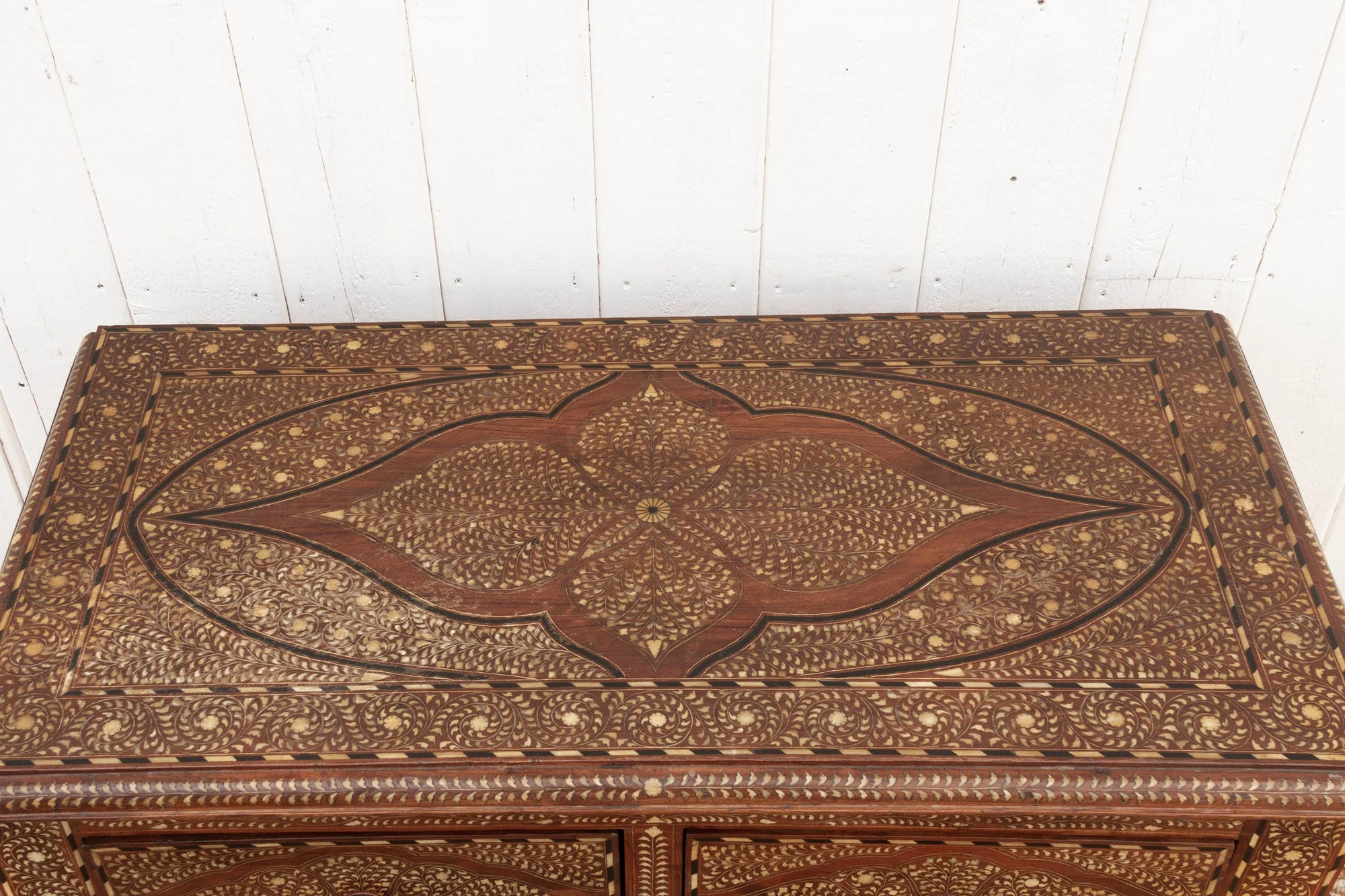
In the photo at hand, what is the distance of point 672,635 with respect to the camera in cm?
106

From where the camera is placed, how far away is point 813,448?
48.1 inches

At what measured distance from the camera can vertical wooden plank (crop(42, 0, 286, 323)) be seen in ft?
4.14

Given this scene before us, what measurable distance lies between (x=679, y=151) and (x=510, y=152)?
20 centimetres

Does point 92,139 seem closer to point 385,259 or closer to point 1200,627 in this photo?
point 385,259

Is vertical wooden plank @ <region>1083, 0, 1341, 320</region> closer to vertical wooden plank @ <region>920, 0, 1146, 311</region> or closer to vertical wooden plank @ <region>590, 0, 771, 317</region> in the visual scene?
vertical wooden plank @ <region>920, 0, 1146, 311</region>

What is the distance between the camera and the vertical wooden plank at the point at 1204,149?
1.27 metres

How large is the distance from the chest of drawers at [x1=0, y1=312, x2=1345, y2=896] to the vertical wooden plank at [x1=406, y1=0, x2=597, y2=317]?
187 millimetres

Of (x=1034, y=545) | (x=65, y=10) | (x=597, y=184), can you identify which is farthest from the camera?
(x=597, y=184)

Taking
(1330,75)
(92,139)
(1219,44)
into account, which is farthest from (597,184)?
(1330,75)

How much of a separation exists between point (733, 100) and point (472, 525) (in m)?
0.57

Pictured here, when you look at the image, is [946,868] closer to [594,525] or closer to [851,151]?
[594,525]

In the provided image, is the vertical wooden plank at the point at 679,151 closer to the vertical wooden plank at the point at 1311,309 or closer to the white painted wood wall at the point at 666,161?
the white painted wood wall at the point at 666,161

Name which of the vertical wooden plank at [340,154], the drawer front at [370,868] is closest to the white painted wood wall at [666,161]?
the vertical wooden plank at [340,154]

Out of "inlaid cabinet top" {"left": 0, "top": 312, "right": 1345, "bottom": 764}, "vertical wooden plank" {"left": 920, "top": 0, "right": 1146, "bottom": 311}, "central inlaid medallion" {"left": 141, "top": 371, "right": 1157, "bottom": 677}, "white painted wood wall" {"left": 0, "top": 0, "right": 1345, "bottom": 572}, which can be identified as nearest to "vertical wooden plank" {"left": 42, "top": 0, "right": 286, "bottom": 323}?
"white painted wood wall" {"left": 0, "top": 0, "right": 1345, "bottom": 572}
